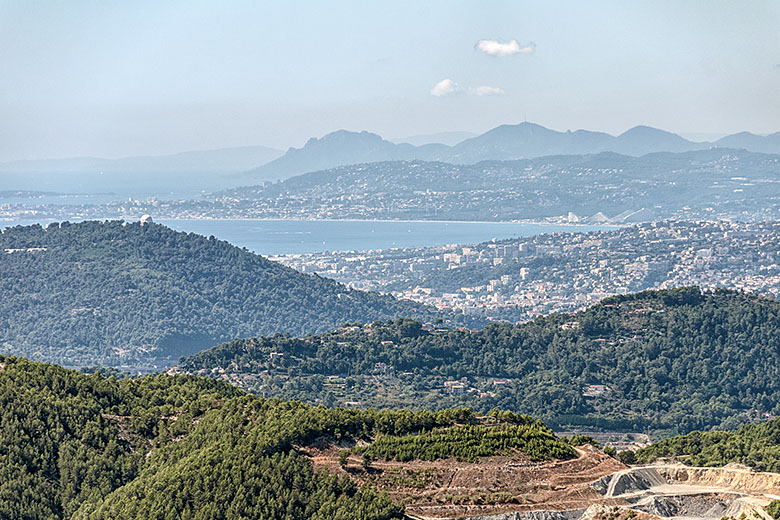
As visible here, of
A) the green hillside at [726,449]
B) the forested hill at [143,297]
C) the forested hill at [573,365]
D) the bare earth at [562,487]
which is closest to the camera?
the bare earth at [562,487]

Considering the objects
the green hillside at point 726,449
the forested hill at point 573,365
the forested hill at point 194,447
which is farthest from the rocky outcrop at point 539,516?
the forested hill at point 573,365

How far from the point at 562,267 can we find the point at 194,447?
408 feet

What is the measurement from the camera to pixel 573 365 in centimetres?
8112

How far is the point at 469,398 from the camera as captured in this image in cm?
7638

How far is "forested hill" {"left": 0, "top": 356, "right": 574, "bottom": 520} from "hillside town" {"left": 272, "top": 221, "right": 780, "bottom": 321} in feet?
290

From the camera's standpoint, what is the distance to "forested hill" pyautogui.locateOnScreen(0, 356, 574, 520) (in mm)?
33281

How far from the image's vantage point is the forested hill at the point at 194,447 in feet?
109

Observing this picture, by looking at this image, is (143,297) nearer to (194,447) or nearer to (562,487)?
(194,447)

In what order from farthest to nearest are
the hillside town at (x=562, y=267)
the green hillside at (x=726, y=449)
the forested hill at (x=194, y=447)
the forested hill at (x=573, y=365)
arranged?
the hillside town at (x=562, y=267)
the forested hill at (x=573, y=365)
the green hillside at (x=726, y=449)
the forested hill at (x=194, y=447)

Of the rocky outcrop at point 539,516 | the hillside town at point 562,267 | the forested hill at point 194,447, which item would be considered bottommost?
the hillside town at point 562,267

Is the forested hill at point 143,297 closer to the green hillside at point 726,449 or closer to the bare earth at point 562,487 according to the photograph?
the green hillside at point 726,449

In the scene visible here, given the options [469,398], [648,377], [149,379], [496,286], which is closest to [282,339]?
[469,398]

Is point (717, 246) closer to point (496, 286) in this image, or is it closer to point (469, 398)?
point (496, 286)

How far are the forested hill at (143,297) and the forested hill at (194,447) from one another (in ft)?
209
